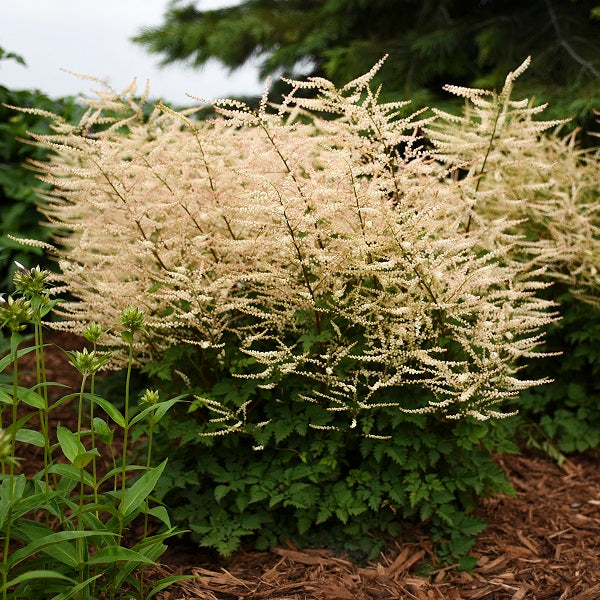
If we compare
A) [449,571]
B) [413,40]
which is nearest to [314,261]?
[449,571]

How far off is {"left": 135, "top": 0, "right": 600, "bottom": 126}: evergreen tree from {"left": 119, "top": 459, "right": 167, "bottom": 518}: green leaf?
5064mm

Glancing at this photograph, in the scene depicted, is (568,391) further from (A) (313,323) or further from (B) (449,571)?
(A) (313,323)

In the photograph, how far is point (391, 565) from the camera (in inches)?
122

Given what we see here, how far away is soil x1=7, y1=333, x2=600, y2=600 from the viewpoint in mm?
2883

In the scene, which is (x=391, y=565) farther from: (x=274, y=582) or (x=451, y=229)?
(x=451, y=229)

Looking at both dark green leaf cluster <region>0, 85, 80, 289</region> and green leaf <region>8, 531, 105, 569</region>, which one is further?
dark green leaf cluster <region>0, 85, 80, 289</region>

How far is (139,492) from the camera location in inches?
90.5

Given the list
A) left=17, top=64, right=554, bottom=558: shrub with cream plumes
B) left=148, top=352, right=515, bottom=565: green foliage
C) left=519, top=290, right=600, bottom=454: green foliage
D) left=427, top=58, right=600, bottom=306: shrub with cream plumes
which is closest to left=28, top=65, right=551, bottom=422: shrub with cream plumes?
left=17, top=64, right=554, bottom=558: shrub with cream plumes

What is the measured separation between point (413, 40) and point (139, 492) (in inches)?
309

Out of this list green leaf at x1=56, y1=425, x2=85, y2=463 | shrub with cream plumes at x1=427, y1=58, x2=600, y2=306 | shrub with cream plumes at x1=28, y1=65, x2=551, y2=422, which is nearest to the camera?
green leaf at x1=56, y1=425, x2=85, y2=463

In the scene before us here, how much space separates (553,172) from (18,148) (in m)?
4.33

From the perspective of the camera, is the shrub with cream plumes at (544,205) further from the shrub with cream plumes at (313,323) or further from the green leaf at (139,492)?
the green leaf at (139,492)

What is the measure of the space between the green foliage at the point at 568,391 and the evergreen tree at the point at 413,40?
7.56 feet

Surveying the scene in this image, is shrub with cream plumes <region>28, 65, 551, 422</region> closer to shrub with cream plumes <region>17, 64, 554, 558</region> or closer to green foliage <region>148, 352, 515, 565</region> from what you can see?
shrub with cream plumes <region>17, 64, 554, 558</region>
